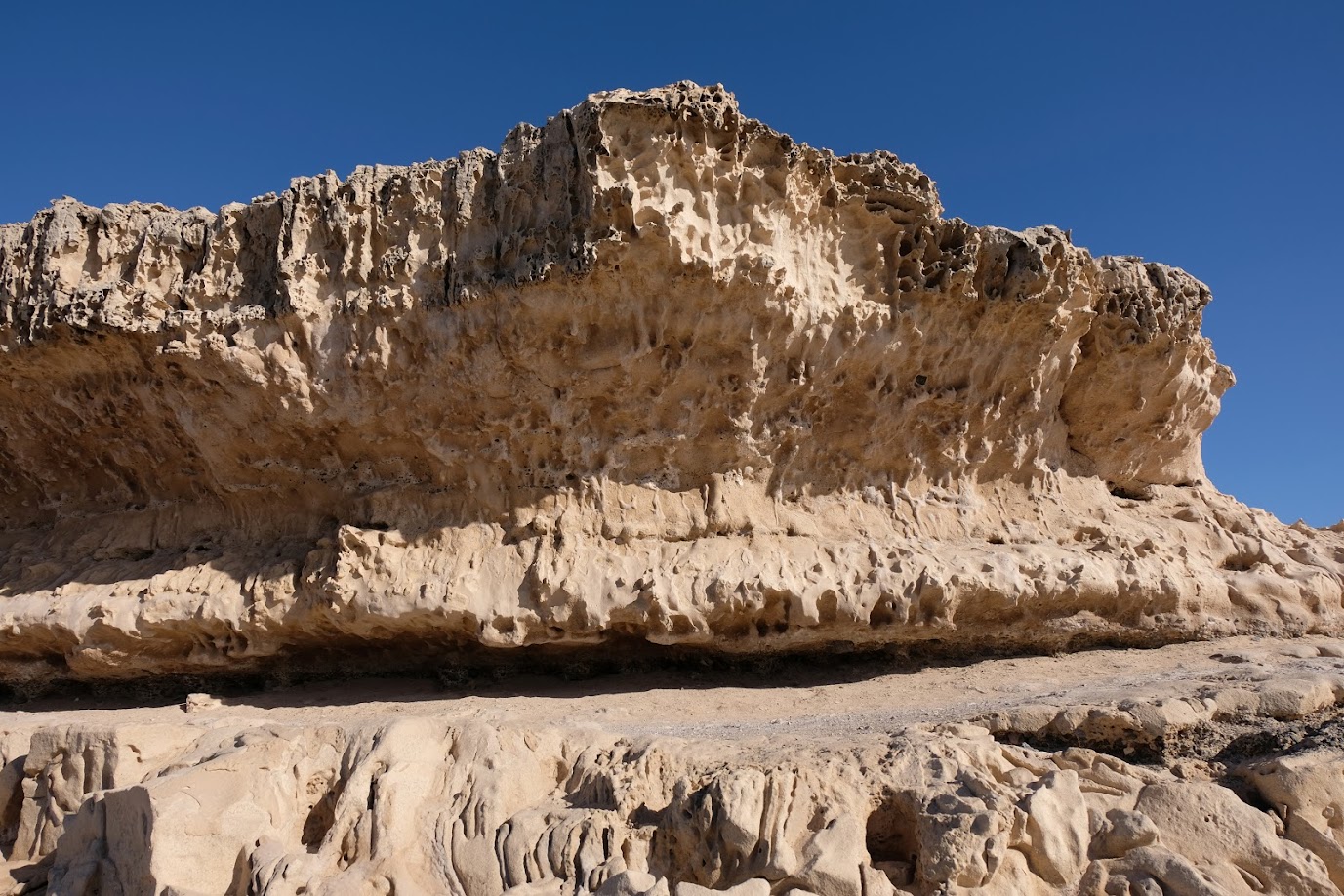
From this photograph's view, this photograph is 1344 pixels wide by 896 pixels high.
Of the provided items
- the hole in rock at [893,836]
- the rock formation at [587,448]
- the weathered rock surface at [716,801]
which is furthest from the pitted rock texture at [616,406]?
the hole in rock at [893,836]

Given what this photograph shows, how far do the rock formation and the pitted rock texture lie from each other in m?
0.03

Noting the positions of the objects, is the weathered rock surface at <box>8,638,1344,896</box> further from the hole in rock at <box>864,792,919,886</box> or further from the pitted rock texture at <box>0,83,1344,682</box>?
the pitted rock texture at <box>0,83,1344,682</box>

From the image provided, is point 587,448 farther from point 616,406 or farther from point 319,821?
point 319,821

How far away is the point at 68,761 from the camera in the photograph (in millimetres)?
5363

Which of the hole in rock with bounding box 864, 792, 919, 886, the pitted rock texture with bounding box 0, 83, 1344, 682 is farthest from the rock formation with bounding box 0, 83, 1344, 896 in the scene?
the hole in rock with bounding box 864, 792, 919, 886

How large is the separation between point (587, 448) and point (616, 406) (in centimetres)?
41

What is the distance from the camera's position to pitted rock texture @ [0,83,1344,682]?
6441 millimetres

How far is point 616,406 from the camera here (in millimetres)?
6816

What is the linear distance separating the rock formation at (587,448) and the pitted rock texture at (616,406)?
1.2 inches

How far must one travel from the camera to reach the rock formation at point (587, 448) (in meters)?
6.16

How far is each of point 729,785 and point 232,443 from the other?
552 cm

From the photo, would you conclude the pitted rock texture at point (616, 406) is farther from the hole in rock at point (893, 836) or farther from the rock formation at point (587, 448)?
the hole in rock at point (893, 836)

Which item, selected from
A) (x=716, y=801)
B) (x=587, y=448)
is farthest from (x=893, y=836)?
(x=587, y=448)

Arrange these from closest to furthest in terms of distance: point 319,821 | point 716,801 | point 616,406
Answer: point 716,801, point 319,821, point 616,406
